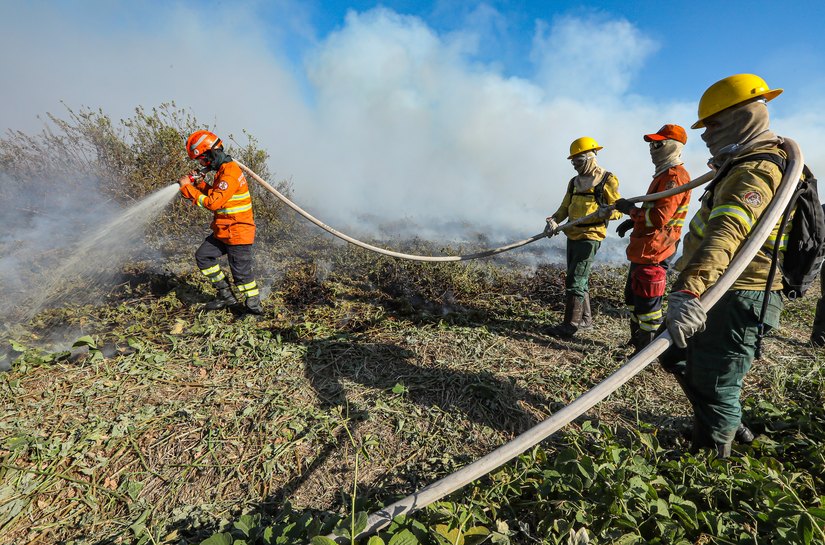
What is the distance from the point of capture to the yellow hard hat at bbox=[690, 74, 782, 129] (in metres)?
2.12

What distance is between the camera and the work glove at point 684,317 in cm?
189

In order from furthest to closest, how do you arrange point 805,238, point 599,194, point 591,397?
point 599,194 → point 805,238 → point 591,397

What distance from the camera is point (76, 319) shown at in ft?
13.6

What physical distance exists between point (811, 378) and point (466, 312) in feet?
10.9

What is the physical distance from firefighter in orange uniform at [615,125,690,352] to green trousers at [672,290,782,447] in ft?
4.19

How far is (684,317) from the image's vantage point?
1.91 m

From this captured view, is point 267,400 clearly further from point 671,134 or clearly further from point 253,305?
point 671,134

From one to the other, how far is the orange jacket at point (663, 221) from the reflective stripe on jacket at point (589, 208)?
0.51 meters

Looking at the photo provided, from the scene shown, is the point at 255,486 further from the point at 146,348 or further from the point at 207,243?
the point at 207,243

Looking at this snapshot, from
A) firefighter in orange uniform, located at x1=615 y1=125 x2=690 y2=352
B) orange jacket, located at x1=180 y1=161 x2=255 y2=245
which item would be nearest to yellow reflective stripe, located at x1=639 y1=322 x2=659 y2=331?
firefighter in orange uniform, located at x1=615 y1=125 x2=690 y2=352

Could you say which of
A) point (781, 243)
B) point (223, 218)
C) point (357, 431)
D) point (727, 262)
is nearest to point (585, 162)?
point (781, 243)

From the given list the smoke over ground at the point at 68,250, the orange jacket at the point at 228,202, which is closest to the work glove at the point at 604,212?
the orange jacket at the point at 228,202

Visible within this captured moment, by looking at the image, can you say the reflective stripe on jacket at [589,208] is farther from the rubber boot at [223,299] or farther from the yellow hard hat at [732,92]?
the rubber boot at [223,299]

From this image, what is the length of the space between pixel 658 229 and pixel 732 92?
1626mm
